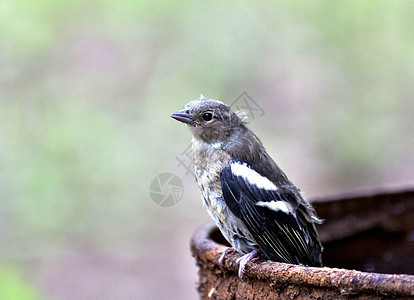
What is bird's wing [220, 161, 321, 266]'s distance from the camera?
2.73 m

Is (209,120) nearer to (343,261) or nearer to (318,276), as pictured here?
(343,261)

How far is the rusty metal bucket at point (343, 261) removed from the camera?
5.52 feet

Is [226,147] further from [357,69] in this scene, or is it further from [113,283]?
[357,69]

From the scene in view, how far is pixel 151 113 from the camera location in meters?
6.56

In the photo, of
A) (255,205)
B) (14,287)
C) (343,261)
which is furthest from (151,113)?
(255,205)

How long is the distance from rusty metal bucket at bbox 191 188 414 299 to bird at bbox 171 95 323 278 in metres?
0.13

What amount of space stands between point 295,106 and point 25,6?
338 cm

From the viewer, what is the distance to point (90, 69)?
22.9 feet

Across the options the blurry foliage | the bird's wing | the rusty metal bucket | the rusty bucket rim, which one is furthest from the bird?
the blurry foliage

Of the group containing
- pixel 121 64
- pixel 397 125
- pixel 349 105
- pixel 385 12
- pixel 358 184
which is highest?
pixel 121 64

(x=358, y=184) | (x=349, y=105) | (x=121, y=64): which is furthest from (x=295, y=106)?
(x=121, y=64)

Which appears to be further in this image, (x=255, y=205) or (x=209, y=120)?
(x=209, y=120)

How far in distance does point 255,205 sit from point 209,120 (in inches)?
25.7

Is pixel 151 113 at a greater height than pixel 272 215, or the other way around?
pixel 151 113
